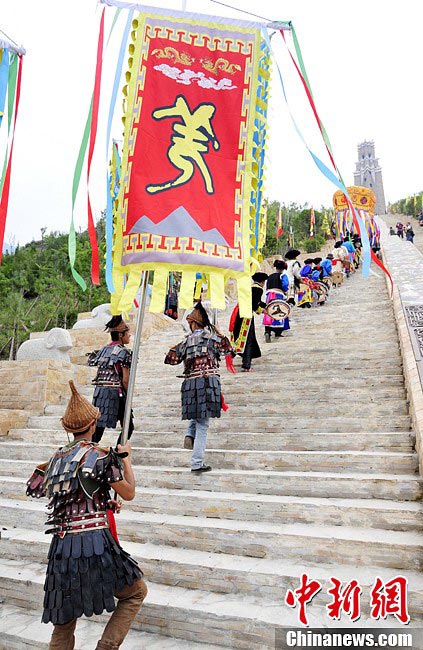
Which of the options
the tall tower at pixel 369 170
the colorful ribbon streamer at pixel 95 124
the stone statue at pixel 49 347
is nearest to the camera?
the colorful ribbon streamer at pixel 95 124

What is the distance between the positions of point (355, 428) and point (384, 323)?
452 centimetres

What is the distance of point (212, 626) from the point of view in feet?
10.2

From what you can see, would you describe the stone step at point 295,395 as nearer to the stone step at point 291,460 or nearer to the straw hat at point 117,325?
the stone step at point 291,460

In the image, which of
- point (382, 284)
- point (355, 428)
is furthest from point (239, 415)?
point (382, 284)

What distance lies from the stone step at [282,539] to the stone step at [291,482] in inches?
16.6

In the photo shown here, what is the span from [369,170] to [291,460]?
298 feet

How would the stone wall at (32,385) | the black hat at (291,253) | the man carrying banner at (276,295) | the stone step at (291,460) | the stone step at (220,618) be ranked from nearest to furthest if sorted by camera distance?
the stone step at (220,618), the stone step at (291,460), the stone wall at (32,385), the man carrying banner at (276,295), the black hat at (291,253)

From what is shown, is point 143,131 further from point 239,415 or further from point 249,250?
point 239,415

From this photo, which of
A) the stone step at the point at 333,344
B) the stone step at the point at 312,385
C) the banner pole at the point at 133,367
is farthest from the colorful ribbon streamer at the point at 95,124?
the stone step at the point at 333,344

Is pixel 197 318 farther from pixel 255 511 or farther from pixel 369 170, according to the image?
pixel 369 170

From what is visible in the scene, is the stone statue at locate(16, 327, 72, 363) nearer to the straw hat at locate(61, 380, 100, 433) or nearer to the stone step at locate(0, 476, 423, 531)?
the stone step at locate(0, 476, 423, 531)

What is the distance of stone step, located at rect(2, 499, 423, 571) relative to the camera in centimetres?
340

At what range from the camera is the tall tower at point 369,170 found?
3302 inches

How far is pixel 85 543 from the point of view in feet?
8.67
